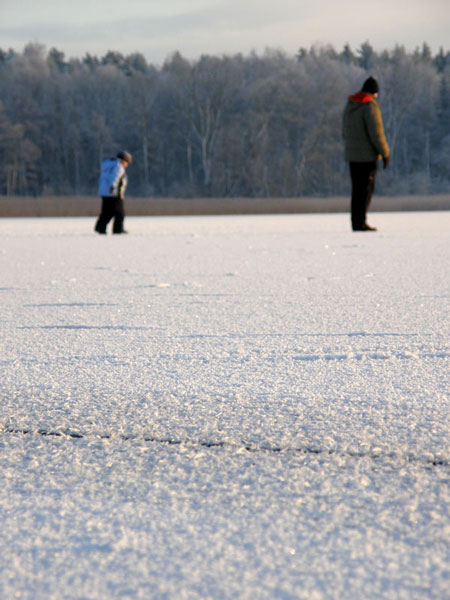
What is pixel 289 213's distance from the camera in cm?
2150

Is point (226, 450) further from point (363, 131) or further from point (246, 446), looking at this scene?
point (363, 131)

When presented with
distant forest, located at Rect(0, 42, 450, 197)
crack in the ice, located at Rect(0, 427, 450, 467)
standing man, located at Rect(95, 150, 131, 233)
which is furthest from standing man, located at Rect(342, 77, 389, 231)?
distant forest, located at Rect(0, 42, 450, 197)

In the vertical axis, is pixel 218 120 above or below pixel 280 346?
above

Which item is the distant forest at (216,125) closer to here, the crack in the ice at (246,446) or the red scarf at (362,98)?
the red scarf at (362,98)

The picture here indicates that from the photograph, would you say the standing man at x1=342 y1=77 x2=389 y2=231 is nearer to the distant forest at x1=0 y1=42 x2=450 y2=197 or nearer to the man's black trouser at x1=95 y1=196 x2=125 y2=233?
the man's black trouser at x1=95 y1=196 x2=125 y2=233

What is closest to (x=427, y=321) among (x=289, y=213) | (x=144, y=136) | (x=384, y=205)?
(x=289, y=213)

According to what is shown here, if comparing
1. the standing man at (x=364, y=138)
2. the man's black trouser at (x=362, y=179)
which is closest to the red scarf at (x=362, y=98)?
the standing man at (x=364, y=138)

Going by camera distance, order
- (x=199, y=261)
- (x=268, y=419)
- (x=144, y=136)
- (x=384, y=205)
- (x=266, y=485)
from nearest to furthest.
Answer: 1. (x=266, y=485)
2. (x=268, y=419)
3. (x=199, y=261)
4. (x=384, y=205)
5. (x=144, y=136)

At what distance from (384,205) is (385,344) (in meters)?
21.9

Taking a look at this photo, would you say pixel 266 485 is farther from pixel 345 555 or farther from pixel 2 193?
pixel 2 193

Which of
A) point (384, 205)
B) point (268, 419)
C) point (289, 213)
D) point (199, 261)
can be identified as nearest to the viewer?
point (268, 419)

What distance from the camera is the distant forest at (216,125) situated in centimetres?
5434

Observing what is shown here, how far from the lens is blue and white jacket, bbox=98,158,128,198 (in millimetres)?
10328

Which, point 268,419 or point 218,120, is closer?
point 268,419
